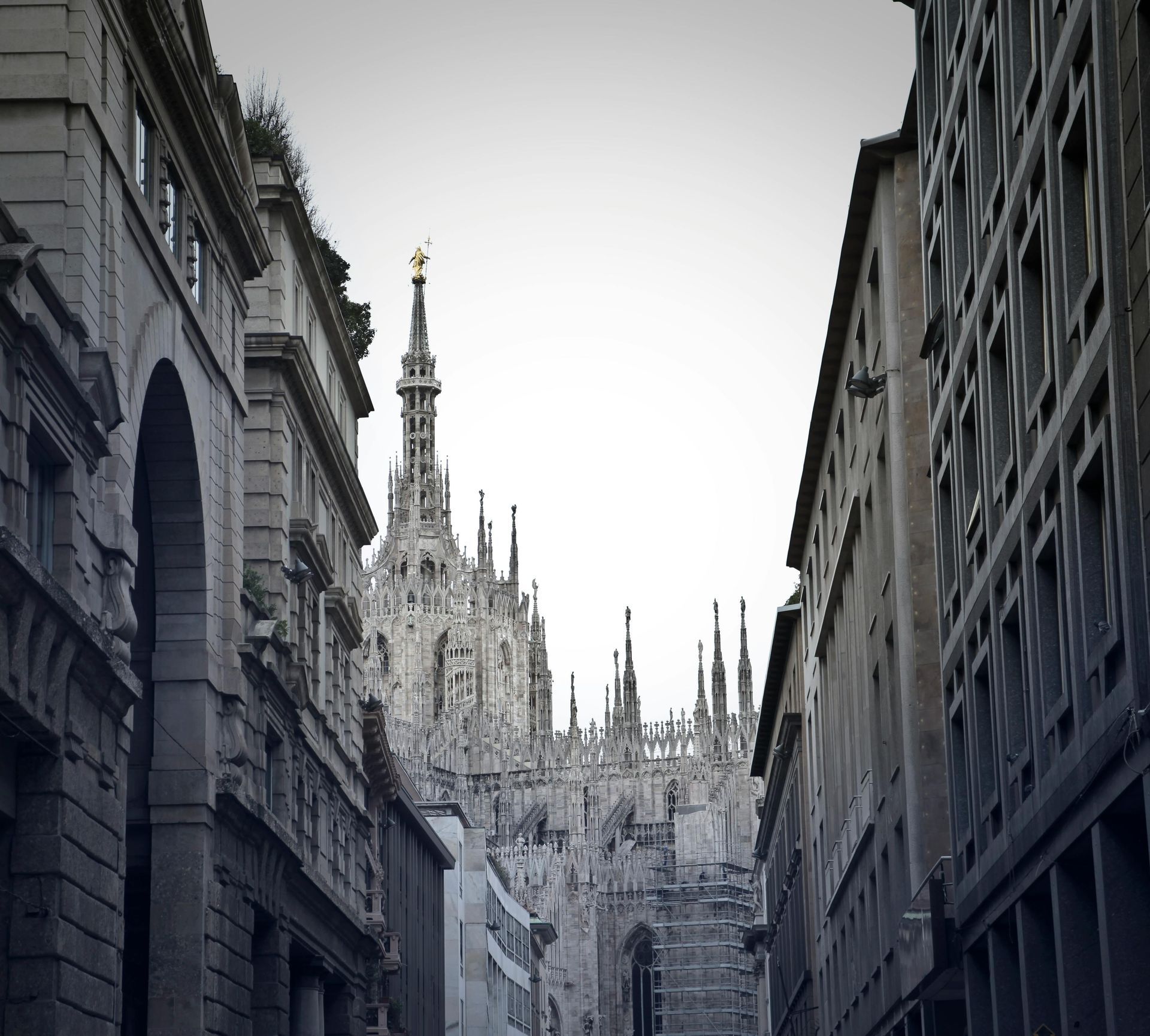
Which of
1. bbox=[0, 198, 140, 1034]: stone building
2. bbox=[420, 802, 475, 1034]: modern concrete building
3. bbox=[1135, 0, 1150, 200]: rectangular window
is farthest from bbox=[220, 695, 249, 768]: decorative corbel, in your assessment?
bbox=[420, 802, 475, 1034]: modern concrete building

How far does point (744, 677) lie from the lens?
153 meters

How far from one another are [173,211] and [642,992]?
107m

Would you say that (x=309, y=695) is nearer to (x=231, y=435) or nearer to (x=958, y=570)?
(x=231, y=435)

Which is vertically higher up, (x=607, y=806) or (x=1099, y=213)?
(x=607, y=806)

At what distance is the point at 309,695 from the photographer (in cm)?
4100

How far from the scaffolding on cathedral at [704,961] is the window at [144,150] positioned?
9941 cm

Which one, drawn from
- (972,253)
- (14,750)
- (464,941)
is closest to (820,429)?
(972,253)

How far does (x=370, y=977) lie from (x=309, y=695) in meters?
12.2

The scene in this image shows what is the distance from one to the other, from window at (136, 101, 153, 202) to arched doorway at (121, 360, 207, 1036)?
11.6 feet

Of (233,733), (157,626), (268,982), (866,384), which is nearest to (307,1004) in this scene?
(268,982)

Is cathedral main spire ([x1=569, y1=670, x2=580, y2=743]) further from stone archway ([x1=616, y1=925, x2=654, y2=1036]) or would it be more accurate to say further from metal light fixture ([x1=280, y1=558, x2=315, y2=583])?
metal light fixture ([x1=280, y1=558, x2=315, y2=583])

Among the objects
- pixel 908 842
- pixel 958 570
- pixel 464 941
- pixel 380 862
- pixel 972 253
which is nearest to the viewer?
pixel 972 253

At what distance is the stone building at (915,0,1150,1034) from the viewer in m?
17.1

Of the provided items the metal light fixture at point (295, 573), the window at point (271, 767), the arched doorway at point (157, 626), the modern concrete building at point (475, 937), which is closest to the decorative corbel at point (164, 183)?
the arched doorway at point (157, 626)
